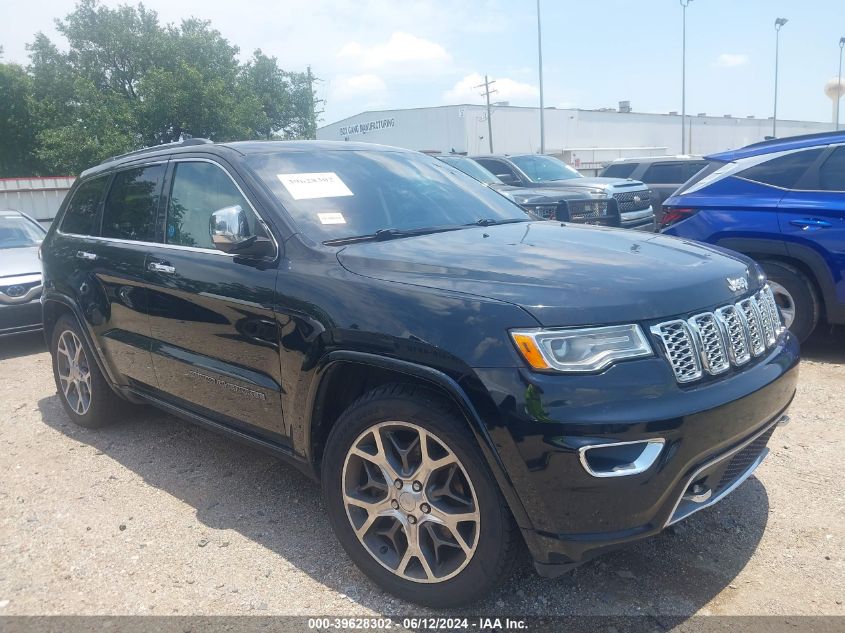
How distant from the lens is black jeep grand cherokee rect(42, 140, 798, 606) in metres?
2.21

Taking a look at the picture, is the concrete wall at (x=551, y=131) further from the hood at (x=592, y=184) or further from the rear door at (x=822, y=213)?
the rear door at (x=822, y=213)

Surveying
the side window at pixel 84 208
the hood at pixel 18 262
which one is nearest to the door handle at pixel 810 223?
the side window at pixel 84 208

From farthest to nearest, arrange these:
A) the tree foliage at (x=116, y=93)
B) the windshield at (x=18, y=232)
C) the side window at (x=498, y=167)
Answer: the tree foliage at (x=116, y=93)
the side window at (x=498, y=167)
the windshield at (x=18, y=232)

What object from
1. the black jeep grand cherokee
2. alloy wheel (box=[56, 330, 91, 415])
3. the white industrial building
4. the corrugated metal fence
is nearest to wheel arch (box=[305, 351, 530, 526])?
the black jeep grand cherokee

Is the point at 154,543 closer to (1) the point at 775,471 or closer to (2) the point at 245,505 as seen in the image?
(2) the point at 245,505

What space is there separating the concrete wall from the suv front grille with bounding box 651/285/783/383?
Result: 49.6m

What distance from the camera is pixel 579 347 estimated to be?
2240 mm

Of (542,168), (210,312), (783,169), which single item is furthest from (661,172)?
(210,312)

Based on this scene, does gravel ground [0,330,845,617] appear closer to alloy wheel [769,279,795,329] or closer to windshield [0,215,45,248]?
alloy wheel [769,279,795,329]

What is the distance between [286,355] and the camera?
294cm

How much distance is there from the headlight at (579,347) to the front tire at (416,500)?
371 mm

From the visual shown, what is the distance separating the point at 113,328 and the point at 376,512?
7.65 ft

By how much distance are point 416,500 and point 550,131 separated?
57.5 metres

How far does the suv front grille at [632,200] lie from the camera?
10828 mm
